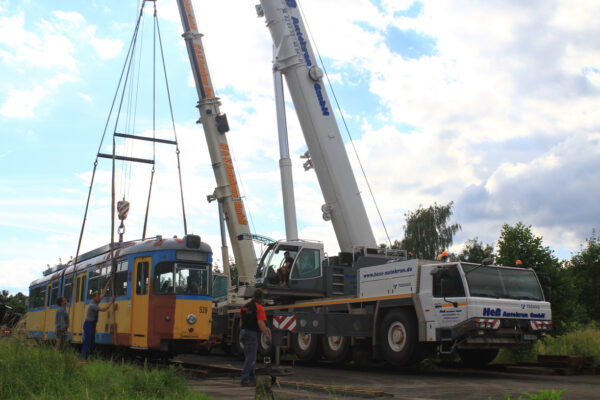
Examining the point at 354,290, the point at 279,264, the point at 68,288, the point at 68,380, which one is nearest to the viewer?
the point at 68,380

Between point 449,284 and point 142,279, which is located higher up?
point 142,279

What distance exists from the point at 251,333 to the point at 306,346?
6.35 meters

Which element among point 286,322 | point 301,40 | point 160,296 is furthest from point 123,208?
point 301,40

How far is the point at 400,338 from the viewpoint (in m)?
12.6

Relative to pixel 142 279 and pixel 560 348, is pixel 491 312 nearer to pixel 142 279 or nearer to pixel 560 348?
pixel 560 348

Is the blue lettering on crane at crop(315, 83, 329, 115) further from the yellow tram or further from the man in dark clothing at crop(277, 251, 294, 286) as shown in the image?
the yellow tram

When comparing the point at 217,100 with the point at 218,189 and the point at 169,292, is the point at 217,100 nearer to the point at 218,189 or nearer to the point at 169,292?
the point at 218,189

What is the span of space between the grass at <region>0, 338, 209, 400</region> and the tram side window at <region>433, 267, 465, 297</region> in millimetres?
5747

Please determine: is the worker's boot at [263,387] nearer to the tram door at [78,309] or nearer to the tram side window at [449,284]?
the tram side window at [449,284]

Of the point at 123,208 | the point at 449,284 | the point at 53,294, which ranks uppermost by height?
the point at 123,208

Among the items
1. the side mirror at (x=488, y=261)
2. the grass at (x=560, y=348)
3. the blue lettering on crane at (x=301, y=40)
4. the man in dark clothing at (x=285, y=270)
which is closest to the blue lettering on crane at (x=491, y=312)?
the side mirror at (x=488, y=261)

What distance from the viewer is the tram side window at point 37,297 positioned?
2119 cm

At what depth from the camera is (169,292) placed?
1312cm

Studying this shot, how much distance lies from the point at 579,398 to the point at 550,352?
781 centimetres
